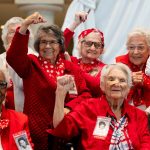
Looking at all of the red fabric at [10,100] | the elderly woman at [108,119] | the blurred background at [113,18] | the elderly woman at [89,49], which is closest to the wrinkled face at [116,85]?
the elderly woman at [108,119]

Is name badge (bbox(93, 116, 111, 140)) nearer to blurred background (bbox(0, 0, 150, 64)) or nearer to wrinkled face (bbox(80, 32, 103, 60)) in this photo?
wrinkled face (bbox(80, 32, 103, 60))

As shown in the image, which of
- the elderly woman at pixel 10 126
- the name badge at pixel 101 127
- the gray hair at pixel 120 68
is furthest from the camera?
the gray hair at pixel 120 68

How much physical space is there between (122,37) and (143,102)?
1545 millimetres

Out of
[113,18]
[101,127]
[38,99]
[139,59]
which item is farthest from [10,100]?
[113,18]

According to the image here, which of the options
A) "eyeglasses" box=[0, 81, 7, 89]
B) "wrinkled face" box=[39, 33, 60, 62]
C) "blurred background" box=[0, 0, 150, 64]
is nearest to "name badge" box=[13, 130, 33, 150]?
"eyeglasses" box=[0, 81, 7, 89]

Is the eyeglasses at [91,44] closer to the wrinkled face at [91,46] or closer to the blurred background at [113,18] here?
the wrinkled face at [91,46]

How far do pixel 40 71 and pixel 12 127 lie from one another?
433 mm

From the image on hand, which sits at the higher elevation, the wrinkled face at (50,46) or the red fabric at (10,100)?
the wrinkled face at (50,46)

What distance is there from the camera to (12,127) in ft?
9.61

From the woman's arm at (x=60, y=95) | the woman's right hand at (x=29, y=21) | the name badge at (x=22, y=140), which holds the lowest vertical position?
the name badge at (x=22, y=140)

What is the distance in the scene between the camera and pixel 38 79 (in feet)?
10.4

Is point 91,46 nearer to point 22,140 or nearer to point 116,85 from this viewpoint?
point 116,85

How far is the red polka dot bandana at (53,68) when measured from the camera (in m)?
3.25

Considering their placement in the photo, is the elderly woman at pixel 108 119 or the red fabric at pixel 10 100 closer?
the elderly woman at pixel 108 119
